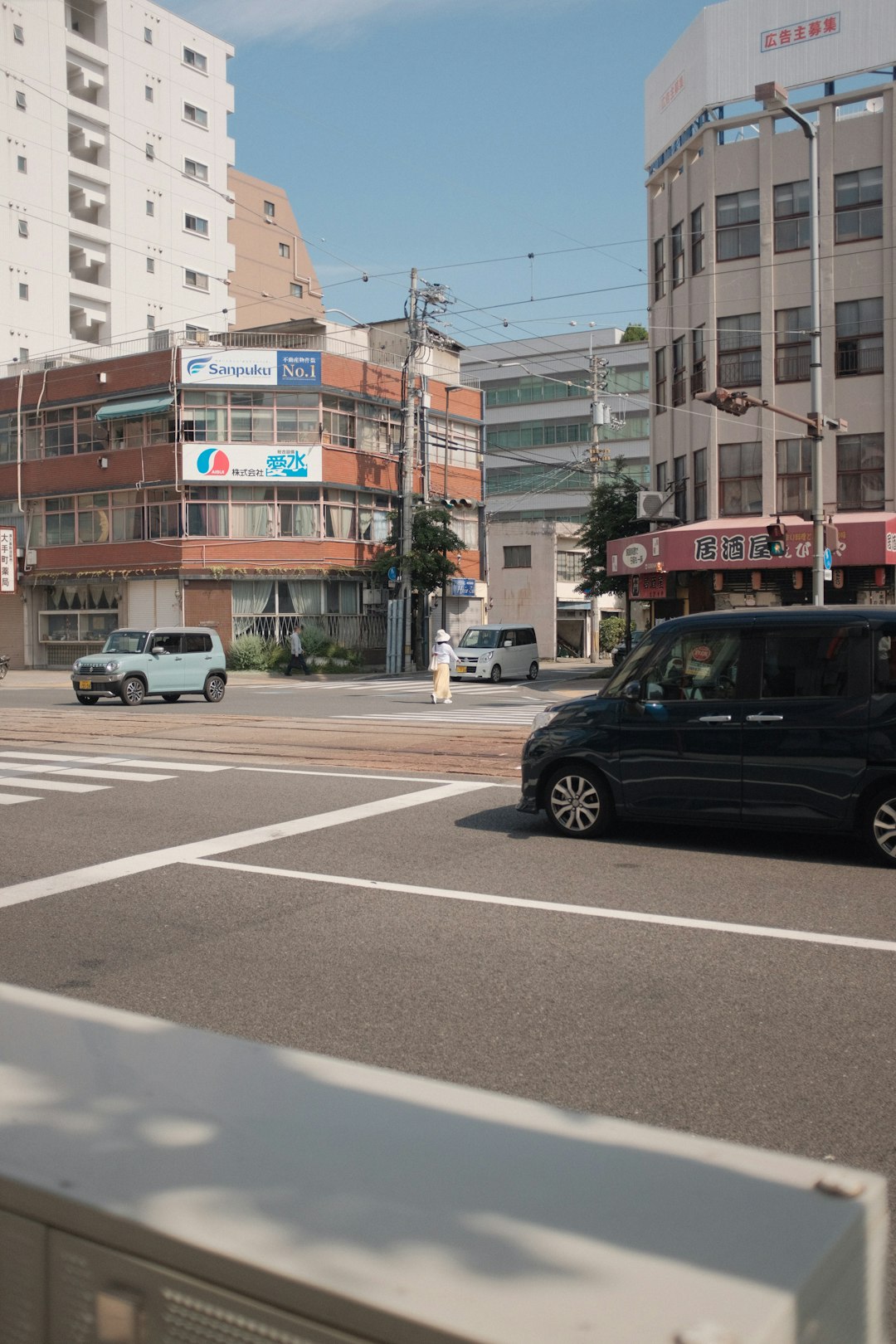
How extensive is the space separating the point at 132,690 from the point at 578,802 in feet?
63.1

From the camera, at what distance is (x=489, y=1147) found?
1.57 m

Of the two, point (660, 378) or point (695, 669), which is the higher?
point (660, 378)

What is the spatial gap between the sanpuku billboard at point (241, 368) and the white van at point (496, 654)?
489 inches

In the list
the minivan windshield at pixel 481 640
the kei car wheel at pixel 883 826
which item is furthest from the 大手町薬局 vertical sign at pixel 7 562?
the kei car wheel at pixel 883 826

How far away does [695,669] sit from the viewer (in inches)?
367

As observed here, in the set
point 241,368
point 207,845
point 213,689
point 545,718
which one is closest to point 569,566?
point 241,368

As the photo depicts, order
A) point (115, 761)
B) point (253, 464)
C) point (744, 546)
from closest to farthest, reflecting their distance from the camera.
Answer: point (115, 761)
point (744, 546)
point (253, 464)

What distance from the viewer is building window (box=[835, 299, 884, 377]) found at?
31.6 metres

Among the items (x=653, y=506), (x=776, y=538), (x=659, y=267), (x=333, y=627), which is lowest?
(x=333, y=627)

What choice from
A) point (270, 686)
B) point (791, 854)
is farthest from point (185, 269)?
point (791, 854)

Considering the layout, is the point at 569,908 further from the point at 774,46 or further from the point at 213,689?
the point at 774,46

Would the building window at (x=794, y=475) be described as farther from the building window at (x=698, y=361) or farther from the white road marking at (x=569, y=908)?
the white road marking at (x=569, y=908)

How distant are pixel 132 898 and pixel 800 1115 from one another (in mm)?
4675

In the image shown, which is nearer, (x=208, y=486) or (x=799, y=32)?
(x=799, y=32)
